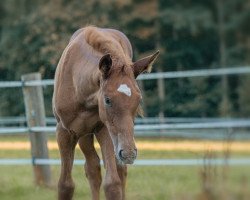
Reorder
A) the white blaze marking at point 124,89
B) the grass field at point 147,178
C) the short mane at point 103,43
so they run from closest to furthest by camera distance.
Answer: the white blaze marking at point 124,89 < the short mane at point 103,43 < the grass field at point 147,178

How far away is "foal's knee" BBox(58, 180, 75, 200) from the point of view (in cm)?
620

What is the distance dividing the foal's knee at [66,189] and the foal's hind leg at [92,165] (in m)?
0.25

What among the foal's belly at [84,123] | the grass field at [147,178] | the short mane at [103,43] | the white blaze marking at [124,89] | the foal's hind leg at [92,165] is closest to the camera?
the white blaze marking at [124,89]

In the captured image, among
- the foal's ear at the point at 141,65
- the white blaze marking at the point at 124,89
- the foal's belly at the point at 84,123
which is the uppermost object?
the foal's ear at the point at 141,65

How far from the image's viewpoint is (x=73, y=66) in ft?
19.1

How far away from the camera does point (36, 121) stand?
8938mm

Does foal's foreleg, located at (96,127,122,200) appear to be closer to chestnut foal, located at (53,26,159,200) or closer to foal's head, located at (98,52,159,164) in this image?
chestnut foal, located at (53,26,159,200)

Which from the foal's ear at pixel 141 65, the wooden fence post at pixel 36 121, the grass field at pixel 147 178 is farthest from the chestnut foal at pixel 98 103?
the wooden fence post at pixel 36 121

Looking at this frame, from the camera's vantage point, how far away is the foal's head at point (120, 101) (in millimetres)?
4754

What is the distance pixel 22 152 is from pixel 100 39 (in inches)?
314

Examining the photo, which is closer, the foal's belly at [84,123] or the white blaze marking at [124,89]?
the white blaze marking at [124,89]

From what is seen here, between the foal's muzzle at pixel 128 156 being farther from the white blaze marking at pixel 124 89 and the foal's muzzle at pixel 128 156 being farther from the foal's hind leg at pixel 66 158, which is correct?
the foal's hind leg at pixel 66 158

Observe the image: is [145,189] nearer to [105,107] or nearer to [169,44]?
[105,107]

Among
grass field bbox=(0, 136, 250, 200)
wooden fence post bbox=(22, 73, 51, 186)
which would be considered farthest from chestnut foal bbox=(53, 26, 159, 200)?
wooden fence post bbox=(22, 73, 51, 186)
